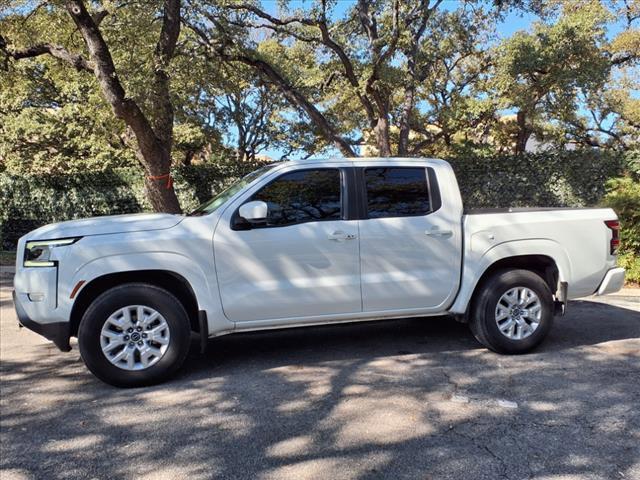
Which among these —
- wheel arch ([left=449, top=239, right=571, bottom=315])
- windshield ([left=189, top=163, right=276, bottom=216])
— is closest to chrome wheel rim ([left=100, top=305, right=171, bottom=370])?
windshield ([left=189, top=163, right=276, bottom=216])

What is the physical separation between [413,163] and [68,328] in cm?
336

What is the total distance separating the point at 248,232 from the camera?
4.61 meters

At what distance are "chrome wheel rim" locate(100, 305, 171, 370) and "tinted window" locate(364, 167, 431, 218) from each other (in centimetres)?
208

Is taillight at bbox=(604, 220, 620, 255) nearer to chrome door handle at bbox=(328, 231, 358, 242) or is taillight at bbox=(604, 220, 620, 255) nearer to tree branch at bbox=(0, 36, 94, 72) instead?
chrome door handle at bbox=(328, 231, 358, 242)

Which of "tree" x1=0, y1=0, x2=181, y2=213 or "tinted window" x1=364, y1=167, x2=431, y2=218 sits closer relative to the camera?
"tinted window" x1=364, y1=167, x2=431, y2=218

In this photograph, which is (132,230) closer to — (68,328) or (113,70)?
(68,328)

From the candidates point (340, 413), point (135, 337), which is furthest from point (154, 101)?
point (340, 413)

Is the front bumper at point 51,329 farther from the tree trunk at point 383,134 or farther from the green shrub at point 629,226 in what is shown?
the tree trunk at point 383,134

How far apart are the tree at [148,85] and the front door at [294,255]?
246 inches

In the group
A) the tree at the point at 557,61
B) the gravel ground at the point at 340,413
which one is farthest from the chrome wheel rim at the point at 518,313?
the tree at the point at 557,61

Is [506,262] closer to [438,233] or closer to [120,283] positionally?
[438,233]

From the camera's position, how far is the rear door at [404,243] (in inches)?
192

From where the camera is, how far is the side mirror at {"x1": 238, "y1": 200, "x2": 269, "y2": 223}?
4438mm

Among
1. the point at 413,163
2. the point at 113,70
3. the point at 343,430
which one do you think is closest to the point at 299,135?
the point at 113,70
